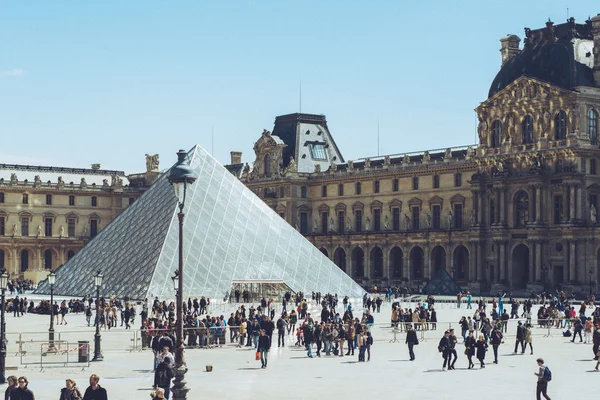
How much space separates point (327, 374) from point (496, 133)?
155 ft

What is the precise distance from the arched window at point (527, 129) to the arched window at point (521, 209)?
3.23 metres

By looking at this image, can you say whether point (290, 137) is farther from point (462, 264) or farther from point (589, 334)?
point (589, 334)

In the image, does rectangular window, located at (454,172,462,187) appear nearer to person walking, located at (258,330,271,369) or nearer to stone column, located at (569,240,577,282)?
stone column, located at (569,240,577,282)

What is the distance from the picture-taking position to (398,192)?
81188mm

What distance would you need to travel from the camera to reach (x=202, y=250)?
4884 cm

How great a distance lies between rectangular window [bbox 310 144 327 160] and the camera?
9268 centimetres

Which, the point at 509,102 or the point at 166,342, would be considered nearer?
the point at 166,342

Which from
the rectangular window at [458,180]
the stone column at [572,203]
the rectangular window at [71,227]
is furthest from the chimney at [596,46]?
the rectangular window at [71,227]

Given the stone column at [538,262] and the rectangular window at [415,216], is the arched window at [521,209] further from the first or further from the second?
the rectangular window at [415,216]

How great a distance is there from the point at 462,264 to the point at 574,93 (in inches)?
646

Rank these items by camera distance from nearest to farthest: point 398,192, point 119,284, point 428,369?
point 428,369, point 119,284, point 398,192

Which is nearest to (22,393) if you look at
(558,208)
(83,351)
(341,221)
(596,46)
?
(83,351)

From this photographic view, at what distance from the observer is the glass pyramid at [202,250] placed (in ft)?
156

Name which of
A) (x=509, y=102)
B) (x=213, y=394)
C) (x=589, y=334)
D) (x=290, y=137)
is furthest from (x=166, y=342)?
(x=290, y=137)
